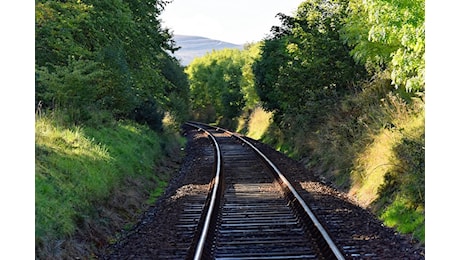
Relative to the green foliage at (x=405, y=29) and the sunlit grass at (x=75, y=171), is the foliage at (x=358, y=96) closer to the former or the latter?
the green foliage at (x=405, y=29)

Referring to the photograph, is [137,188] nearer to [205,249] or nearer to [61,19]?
[61,19]

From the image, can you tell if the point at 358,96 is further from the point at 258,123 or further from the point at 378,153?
the point at 258,123

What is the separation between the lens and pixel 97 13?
18328mm

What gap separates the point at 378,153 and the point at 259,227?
4.93 m

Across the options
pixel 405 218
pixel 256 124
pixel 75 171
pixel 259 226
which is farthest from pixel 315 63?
pixel 256 124

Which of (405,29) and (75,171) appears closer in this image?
(405,29)

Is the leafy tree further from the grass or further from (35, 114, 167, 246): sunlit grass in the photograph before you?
(35, 114, 167, 246): sunlit grass

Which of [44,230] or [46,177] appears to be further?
[46,177]

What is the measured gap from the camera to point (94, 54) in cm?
1869

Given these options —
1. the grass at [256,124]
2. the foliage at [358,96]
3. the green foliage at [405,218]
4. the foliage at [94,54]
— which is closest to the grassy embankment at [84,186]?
the foliage at [94,54]
